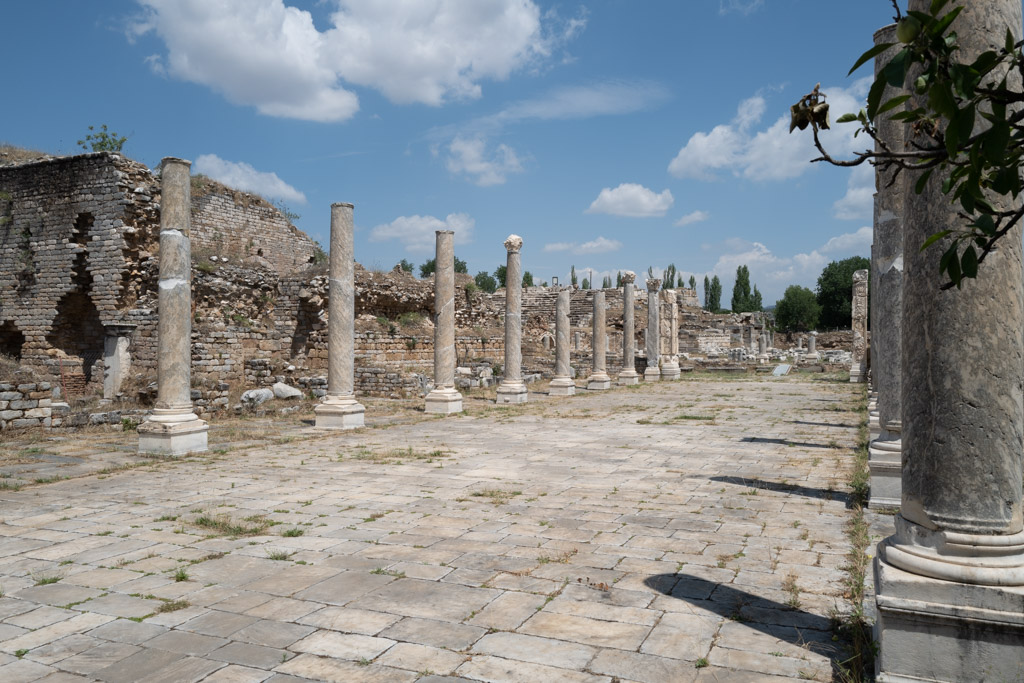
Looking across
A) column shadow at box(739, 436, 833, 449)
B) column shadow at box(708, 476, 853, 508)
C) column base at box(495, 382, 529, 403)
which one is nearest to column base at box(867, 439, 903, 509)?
column shadow at box(708, 476, 853, 508)

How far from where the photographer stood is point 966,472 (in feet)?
10.3

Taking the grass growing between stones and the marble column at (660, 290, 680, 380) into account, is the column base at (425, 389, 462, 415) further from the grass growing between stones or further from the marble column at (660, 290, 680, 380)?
the marble column at (660, 290, 680, 380)

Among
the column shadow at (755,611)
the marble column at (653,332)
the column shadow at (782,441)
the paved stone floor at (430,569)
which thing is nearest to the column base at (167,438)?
the paved stone floor at (430,569)

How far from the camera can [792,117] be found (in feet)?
6.05

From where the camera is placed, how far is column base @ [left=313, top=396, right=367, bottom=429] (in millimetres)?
13117

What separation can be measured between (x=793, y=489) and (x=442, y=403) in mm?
9277

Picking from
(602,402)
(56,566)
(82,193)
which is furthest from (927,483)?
(82,193)

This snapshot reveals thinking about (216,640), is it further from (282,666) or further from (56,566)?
(56,566)

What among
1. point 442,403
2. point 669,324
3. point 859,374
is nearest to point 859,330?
point 859,374

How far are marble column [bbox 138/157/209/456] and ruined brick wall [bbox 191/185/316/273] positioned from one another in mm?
12377

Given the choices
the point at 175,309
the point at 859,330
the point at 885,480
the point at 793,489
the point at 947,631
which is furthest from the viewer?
the point at 859,330

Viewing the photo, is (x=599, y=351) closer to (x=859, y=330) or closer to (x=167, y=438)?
(x=859, y=330)

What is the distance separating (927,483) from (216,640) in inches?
146

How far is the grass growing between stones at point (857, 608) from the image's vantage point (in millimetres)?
3325
